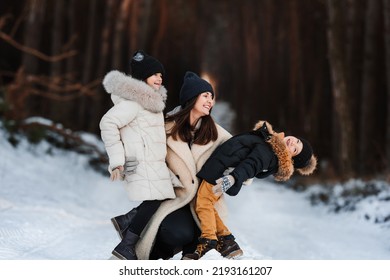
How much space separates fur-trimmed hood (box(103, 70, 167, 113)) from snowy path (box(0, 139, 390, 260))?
114 cm

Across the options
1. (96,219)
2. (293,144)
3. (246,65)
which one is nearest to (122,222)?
(293,144)

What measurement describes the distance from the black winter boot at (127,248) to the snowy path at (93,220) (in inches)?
22.1

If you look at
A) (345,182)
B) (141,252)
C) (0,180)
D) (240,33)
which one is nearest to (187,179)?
(141,252)

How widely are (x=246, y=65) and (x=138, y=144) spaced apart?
2388cm

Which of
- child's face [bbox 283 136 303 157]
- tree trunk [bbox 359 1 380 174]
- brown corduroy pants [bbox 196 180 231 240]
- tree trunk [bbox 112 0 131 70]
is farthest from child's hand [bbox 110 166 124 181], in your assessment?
tree trunk [bbox 112 0 131 70]

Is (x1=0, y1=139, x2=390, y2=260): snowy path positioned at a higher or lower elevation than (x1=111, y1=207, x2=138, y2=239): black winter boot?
lower

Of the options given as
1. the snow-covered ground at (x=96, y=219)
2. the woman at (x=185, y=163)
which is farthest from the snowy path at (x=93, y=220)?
the woman at (x=185, y=163)

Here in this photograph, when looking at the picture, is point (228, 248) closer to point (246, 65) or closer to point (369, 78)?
point (369, 78)

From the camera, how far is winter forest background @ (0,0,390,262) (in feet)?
38.4

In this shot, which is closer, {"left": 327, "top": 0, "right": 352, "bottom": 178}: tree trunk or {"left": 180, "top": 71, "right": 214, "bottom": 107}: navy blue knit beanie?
{"left": 180, "top": 71, "right": 214, "bottom": 107}: navy blue knit beanie

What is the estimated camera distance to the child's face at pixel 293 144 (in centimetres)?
417

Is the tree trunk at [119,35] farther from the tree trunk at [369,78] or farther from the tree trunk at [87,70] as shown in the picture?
the tree trunk at [369,78]

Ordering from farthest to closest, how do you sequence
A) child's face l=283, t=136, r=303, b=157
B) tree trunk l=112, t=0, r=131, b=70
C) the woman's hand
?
1. tree trunk l=112, t=0, r=131, b=70
2. child's face l=283, t=136, r=303, b=157
3. the woman's hand

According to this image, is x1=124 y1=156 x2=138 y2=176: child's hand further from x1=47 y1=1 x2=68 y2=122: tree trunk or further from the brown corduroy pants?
x1=47 y1=1 x2=68 y2=122: tree trunk
